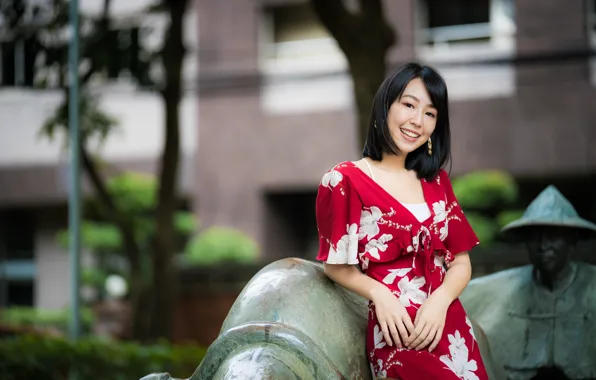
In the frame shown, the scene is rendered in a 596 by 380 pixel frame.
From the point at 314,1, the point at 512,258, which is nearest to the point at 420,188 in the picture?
the point at 314,1

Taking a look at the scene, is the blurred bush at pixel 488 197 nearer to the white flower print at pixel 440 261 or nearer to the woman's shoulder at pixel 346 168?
A: the white flower print at pixel 440 261

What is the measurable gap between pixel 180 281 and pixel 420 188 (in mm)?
8581

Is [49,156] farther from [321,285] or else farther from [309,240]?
[321,285]

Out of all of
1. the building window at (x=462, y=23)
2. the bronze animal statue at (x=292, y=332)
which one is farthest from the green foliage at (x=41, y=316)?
the bronze animal statue at (x=292, y=332)

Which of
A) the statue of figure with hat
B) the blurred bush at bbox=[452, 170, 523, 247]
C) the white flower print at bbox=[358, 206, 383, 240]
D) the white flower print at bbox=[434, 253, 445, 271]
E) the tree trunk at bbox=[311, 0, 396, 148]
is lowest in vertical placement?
the blurred bush at bbox=[452, 170, 523, 247]

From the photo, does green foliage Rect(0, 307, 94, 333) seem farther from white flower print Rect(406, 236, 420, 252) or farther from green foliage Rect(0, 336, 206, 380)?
white flower print Rect(406, 236, 420, 252)

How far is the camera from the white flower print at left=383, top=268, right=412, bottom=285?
244 cm

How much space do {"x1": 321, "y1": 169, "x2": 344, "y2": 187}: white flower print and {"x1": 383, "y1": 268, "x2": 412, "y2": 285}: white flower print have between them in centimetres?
28

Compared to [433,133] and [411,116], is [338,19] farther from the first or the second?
[411,116]

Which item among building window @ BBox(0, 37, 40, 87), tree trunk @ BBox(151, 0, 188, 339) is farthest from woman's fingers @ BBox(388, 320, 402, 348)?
building window @ BBox(0, 37, 40, 87)

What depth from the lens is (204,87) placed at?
45.1 feet

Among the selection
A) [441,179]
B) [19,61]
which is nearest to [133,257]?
[19,61]

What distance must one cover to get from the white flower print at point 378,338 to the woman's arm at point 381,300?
3cm

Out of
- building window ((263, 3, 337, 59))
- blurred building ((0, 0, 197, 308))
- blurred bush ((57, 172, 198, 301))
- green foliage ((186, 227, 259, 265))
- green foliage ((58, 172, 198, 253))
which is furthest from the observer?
blurred building ((0, 0, 197, 308))
